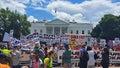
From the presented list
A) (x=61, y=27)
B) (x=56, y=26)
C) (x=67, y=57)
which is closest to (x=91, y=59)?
(x=67, y=57)

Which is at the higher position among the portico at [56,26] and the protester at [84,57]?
the portico at [56,26]

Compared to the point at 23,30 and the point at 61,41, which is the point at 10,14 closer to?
the point at 23,30

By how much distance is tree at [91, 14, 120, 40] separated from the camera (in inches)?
4978

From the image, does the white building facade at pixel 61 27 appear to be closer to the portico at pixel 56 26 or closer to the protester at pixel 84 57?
the portico at pixel 56 26

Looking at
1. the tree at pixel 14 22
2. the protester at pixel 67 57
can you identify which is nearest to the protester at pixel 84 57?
the protester at pixel 67 57

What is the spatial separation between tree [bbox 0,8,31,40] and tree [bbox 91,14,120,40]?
22.7m

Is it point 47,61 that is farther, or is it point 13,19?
point 13,19

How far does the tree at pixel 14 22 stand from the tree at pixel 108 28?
2267 cm

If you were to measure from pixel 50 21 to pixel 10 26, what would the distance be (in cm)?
4526

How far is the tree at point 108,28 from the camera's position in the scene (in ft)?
415

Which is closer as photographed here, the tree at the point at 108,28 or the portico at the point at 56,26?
the tree at the point at 108,28

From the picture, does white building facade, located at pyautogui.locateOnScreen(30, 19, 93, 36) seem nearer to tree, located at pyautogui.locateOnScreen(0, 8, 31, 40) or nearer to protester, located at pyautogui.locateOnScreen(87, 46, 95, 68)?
tree, located at pyautogui.locateOnScreen(0, 8, 31, 40)

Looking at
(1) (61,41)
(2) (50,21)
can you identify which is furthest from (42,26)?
(1) (61,41)

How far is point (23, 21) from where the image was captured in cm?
12181
